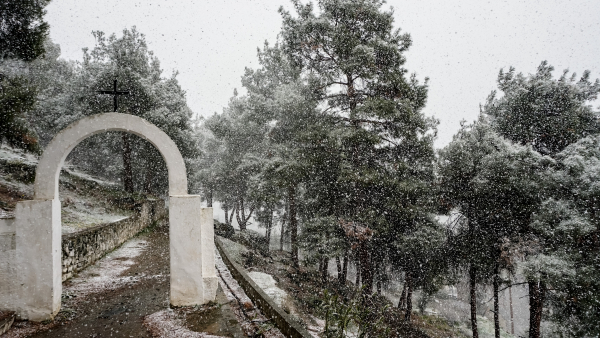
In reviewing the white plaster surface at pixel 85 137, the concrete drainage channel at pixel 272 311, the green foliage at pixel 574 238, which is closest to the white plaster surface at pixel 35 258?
the white plaster surface at pixel 85 137

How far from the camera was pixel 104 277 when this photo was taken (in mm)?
6688

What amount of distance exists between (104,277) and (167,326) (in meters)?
3.71

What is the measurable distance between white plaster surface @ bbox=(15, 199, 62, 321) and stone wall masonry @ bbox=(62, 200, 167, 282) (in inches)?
81.3

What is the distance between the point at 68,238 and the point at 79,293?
146 centimetres

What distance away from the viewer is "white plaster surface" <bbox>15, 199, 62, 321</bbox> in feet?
13.5

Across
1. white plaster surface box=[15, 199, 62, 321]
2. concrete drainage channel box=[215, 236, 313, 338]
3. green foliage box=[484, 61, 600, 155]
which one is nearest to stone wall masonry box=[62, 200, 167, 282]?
white plaster surface box=[15, 199, 62, 321]

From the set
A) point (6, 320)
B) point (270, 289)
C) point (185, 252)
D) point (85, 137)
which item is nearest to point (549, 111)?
point (270, 289)

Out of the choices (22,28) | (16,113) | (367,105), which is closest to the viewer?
(16,113)

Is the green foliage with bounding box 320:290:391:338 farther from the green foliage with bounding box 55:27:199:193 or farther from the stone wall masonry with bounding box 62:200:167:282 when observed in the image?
the green foliage with bounding box 55:27:199:193

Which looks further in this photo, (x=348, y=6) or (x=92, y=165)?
(x=92, y=165)

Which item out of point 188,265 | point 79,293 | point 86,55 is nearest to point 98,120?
point 188,265

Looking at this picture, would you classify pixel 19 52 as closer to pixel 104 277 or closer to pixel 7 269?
pixel 104 277

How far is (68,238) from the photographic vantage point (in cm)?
636

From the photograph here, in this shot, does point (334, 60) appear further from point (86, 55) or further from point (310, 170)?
point (86, 55)
